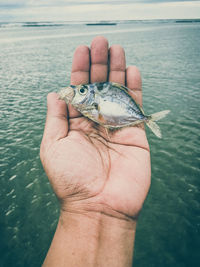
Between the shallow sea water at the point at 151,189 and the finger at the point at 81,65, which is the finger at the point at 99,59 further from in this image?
the shallow sea water at the point at 151,189

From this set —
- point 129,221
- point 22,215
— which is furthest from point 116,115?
point 22,215

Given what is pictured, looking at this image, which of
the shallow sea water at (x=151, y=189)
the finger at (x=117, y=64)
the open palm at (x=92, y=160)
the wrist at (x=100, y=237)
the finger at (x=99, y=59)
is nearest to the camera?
the wrist at (x=100, y=237)

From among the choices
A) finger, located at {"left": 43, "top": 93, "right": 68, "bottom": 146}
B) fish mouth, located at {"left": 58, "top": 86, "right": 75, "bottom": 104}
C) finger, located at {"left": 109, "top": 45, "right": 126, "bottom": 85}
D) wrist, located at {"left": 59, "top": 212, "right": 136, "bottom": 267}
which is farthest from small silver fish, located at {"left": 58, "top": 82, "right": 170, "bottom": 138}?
wrist, located at {"left": 59, "top": 212, "right": 136, "bottom": 267}

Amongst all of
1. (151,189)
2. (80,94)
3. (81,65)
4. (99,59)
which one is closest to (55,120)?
(80,94)

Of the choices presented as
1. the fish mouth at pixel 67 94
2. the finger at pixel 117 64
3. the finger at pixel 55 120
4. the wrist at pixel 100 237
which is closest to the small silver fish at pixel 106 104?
the fish mouth at pixel 67 94

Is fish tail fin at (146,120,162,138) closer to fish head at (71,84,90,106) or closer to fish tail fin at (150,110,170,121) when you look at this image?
fish tail fin at (150,110,170,121)

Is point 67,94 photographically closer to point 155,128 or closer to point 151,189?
point 155,128

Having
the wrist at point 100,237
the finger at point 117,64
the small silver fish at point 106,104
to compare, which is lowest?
the wrist at point 100,237
